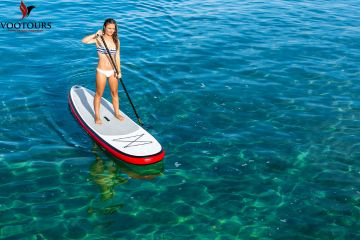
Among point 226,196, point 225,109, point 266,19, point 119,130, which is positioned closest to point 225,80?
point 225,109

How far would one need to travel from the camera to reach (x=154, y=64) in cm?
1958

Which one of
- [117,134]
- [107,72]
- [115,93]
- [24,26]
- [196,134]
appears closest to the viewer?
[107,72]

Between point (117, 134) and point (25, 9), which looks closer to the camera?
point (117, 134)

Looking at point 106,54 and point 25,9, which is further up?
point 106,54

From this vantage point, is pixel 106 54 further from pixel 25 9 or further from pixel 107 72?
pixel 25 9

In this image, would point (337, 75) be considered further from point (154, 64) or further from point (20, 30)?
point (20, 30)

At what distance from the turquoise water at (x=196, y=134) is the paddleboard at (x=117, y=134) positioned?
400mm

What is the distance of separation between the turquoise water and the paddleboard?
400 mm

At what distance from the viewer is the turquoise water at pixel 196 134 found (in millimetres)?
10820

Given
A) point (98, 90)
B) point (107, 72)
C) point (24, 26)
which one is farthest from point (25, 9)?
point (107, 72)

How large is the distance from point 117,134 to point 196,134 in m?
2.72

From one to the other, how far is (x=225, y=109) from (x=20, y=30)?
1319 centimetres

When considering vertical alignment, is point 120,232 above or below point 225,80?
below

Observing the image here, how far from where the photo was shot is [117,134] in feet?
44.0
